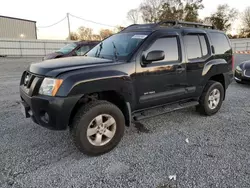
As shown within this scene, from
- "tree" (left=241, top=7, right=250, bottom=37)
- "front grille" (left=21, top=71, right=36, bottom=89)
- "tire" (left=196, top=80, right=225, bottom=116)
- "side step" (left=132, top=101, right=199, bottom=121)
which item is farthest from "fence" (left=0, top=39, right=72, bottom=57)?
"tree" (left=241, top=7, right=250, bottom=37)

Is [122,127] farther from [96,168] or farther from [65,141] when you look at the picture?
[65,141]

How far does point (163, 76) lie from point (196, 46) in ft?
3.78

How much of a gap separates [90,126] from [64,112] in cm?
46

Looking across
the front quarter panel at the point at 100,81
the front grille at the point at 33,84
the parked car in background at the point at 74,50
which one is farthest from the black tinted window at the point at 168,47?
the parked car in background at the point at 74,50

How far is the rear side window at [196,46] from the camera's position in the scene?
12.2 feet

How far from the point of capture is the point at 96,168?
2.53 m

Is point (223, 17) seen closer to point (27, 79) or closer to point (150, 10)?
point (150, 10)

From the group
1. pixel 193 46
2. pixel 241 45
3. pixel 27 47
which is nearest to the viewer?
pixel 193 46

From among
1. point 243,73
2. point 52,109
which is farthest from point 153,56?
point 243,73

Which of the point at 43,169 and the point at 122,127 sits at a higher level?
the point at 122,127

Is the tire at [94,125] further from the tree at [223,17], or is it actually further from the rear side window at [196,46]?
the tree at [223,17]

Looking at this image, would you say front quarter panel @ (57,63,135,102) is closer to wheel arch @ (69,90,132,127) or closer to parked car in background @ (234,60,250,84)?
wheel arch @ (69,90,132,127)

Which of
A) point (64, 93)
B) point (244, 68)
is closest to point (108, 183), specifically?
point (64, 93)

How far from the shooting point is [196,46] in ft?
12.8
